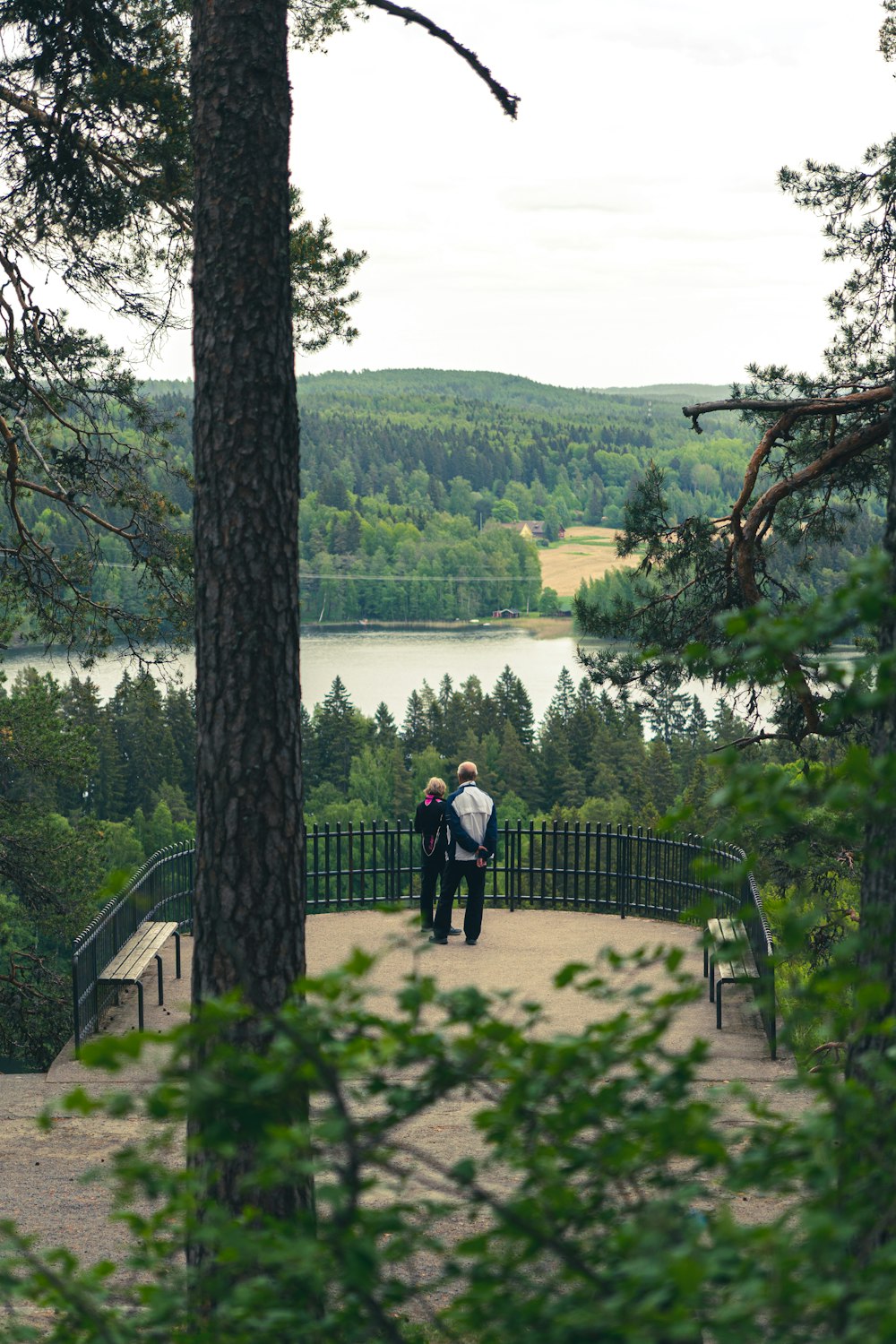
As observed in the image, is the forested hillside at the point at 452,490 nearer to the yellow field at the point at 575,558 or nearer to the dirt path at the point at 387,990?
the yellow field at the point at 575,558

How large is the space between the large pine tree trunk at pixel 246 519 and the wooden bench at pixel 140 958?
476cm

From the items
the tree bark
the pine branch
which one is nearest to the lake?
the pine branch

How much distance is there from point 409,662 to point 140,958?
109 metres

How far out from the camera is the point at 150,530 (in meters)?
11.2

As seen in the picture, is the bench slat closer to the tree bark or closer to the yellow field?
the tree bark

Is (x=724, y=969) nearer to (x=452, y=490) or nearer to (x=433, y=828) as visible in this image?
(x=433, y=828)

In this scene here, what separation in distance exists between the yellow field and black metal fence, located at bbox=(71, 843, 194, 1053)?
464ft

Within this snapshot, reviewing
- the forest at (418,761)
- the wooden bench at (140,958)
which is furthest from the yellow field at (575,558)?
the wooden bench at (140,958)

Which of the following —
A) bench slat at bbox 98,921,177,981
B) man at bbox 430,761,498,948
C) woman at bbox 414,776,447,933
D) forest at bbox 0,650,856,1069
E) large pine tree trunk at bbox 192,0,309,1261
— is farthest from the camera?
forest at bbox 0,650,856,1069

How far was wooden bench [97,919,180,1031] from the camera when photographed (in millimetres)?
9086

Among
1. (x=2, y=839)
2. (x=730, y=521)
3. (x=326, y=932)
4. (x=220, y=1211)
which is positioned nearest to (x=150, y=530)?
(x=326, y=932)

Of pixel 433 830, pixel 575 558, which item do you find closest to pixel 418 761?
pixel 433 830

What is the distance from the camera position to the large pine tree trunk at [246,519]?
4.50 metres

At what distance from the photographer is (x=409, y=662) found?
119m
